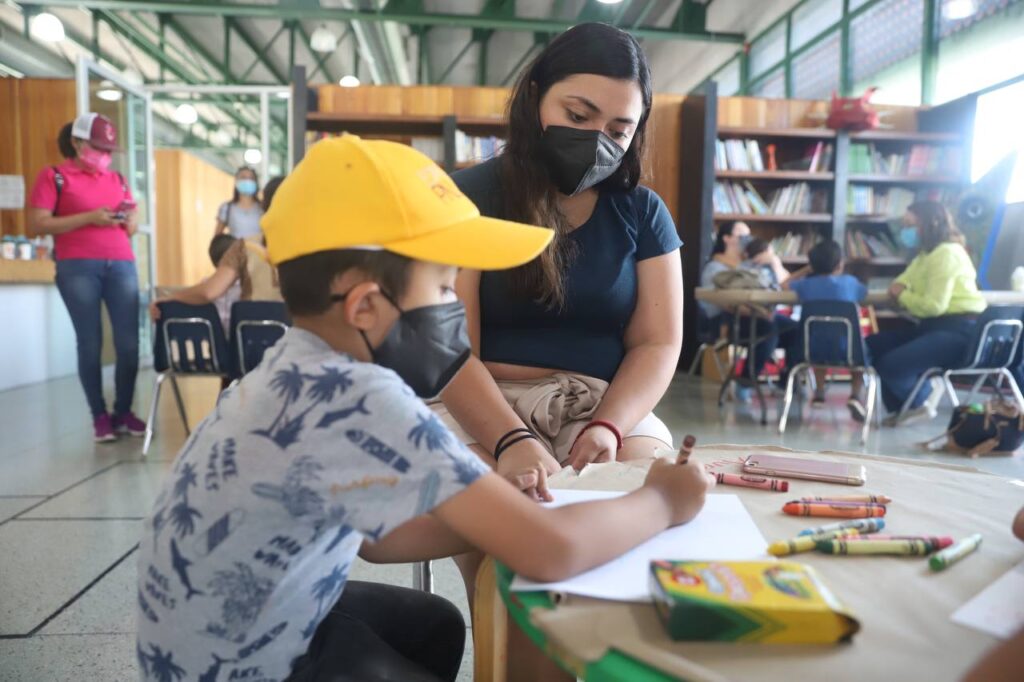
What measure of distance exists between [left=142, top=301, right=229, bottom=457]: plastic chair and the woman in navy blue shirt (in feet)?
7.18

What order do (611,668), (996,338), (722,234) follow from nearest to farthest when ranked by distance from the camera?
(611,668)
(996,338)
(722,234)

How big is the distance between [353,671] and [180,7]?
8304mm

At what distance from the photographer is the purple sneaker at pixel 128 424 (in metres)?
3.68

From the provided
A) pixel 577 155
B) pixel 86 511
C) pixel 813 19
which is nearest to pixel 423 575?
pixel 577 155

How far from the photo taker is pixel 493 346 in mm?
1353

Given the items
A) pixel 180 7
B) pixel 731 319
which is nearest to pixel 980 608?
pixel 731 319

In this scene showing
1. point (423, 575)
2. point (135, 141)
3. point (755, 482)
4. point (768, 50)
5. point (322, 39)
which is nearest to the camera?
point (755, 482)

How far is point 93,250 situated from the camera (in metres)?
3.61

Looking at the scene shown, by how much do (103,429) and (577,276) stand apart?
309cm

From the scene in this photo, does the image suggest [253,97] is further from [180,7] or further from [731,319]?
[731,319]

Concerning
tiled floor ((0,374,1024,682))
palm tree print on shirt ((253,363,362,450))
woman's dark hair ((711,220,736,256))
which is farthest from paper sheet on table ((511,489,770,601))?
woman's dark hair ((711,220,736,256))

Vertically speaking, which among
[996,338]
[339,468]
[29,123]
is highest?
[29,123]

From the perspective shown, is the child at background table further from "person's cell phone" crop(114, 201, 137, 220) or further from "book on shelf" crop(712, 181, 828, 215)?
"person's cell phone" crop(114, 201, 137, 220)

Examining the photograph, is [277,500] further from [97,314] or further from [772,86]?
[772,86]
